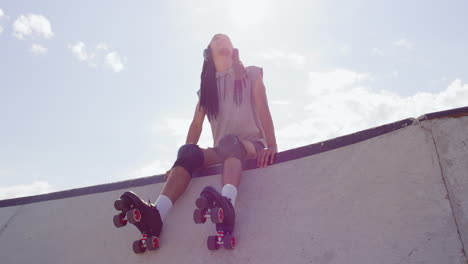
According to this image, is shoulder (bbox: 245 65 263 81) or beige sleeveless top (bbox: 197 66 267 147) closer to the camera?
beige sleeveless top (bbox: 197 66 267 147)

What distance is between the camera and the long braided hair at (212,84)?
3.24m

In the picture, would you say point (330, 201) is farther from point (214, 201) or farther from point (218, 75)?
point (218, 75)

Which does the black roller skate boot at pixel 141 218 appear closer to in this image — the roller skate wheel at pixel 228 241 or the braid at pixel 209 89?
the roller skate wheel at pixel 228 241

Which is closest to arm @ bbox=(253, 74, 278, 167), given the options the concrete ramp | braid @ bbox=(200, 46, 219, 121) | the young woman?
the young woman

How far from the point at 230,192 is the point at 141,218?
0.60 meters

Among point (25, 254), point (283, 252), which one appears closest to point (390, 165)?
point (283, 252)

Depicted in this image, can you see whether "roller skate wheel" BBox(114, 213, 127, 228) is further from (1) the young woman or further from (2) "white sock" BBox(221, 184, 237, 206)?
(2) "white sock" BBox(221, 184, 237, 206)

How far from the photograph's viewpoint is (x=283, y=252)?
220cm

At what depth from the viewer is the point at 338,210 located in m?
2.18

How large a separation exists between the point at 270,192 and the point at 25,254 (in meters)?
2.36

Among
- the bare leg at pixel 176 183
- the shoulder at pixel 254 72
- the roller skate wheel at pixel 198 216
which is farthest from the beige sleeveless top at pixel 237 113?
the roller skate wheel at pixel 198 216

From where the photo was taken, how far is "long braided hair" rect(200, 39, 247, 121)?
324 centimetres

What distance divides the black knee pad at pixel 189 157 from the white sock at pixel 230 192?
1.37 ft

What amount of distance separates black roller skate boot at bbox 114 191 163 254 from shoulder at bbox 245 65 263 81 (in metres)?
1.43
